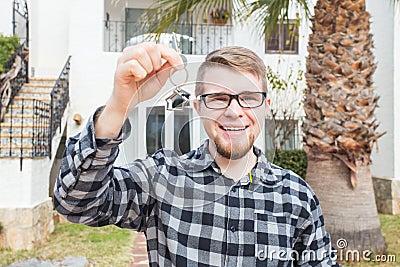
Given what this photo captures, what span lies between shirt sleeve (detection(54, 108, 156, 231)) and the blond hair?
0.20m

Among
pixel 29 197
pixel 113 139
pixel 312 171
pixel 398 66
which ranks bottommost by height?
pixel 29 197

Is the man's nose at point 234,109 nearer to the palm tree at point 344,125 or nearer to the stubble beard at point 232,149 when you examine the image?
the stubble beard at point 232,149

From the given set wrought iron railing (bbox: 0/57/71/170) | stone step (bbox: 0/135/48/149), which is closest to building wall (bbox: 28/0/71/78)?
wrought iron railing (bbox: 0/57/71/170)

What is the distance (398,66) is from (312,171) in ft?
13.8

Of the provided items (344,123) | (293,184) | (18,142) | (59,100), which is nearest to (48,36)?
(59,100)

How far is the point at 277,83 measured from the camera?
8.45 metres

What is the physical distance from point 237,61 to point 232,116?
127 millimetres

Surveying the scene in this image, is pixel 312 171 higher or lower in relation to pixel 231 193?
lower

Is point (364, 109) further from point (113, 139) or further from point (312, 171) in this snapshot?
point (113, 139)

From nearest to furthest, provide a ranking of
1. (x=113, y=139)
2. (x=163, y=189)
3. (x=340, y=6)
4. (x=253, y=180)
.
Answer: (x=113, y=139) < (x=163, y=189) < (x=253, y=180) < (x=340, y=6)

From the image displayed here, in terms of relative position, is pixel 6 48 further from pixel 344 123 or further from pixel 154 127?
pixel 154 127

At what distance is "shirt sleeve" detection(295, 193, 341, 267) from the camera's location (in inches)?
50.5

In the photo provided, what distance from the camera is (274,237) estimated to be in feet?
4.05

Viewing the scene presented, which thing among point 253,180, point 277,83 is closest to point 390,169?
point 277,83
